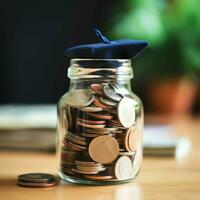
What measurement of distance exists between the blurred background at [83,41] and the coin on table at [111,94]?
1231 millimetres

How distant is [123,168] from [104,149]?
4cm

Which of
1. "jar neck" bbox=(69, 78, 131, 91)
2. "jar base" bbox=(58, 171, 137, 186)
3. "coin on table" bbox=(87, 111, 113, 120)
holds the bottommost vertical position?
"jar base" bbox=(58, 171, 137, 186)

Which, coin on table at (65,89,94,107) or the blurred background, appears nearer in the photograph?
coin on table at (65,89,94,107)

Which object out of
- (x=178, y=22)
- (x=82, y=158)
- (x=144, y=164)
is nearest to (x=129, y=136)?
(x=82, y=158)

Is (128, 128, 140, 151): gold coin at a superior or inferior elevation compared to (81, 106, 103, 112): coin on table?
inferior

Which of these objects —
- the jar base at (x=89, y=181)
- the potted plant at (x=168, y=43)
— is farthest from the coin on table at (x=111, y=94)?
the potted plant at (x=168, y=43)

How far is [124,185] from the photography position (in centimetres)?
73

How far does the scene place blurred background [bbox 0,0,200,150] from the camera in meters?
1.94

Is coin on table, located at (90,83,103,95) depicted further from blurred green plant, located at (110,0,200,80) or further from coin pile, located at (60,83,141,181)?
blurred green plant, located at (110,0,200,80)

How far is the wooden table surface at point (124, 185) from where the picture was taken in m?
0.67

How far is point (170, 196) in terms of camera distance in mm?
672

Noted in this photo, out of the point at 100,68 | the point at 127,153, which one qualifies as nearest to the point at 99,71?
the point at 100,68

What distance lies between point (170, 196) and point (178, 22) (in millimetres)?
1339

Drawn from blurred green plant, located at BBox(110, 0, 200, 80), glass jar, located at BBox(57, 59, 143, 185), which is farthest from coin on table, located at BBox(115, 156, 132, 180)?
blurred green plant, located at BBox(110, 0, 200, 80)
